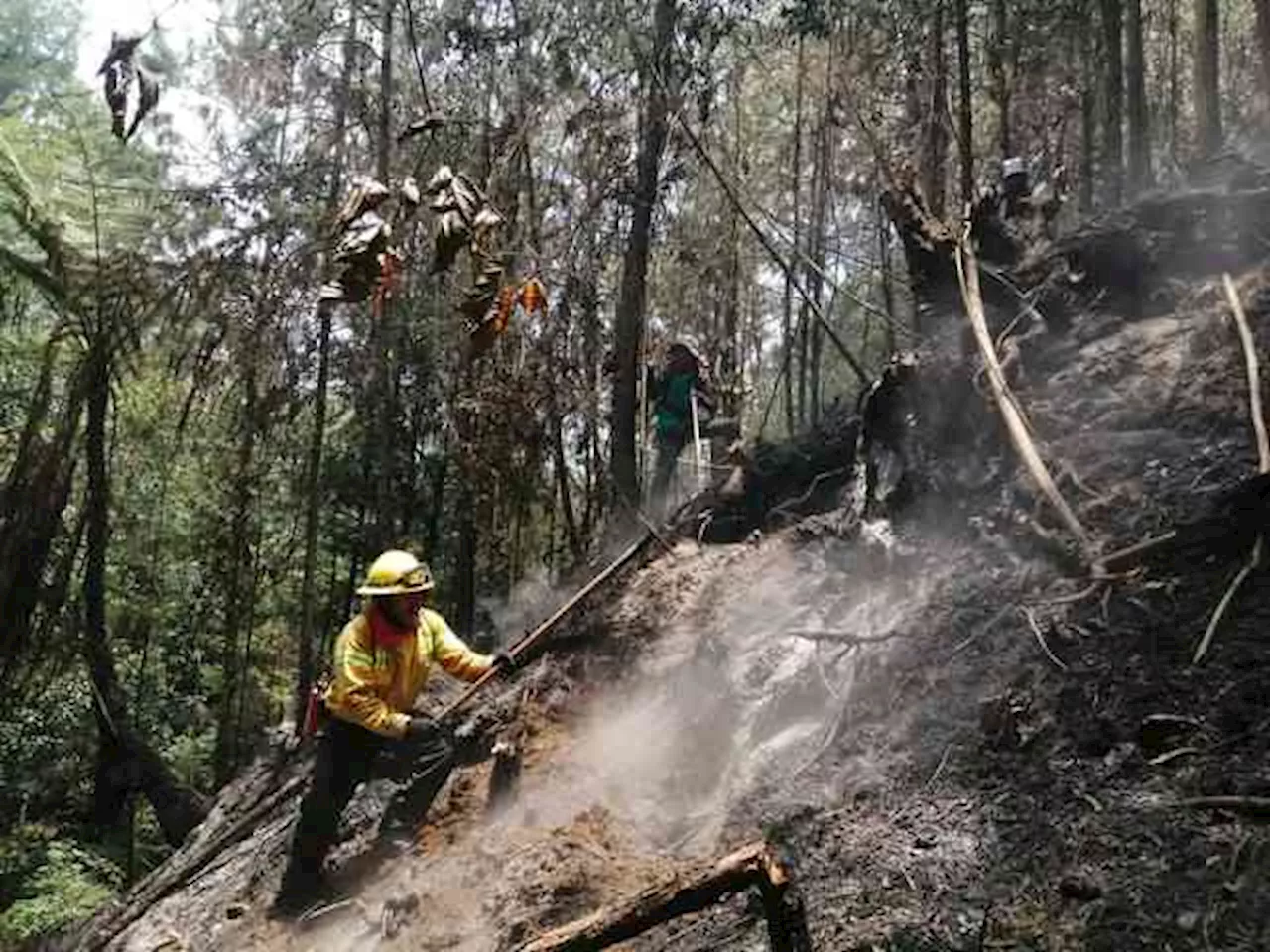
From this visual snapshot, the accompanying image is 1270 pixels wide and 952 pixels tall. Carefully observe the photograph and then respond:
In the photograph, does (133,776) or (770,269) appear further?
(770,269)

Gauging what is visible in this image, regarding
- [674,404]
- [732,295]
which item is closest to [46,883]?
[674,404]

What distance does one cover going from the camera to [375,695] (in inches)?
260

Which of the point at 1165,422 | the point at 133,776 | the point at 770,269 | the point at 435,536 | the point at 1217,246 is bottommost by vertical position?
the point at 133,776

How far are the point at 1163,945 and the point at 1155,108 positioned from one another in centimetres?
2399

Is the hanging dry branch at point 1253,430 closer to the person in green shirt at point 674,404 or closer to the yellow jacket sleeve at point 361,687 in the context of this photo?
the yellow jacket sleeve at point 361,687

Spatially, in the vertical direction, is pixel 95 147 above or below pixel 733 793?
above

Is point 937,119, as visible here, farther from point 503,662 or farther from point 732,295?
point 503,662

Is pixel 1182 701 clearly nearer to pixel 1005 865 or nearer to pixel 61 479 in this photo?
pixel 1005 865

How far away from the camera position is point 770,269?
84.1 feet

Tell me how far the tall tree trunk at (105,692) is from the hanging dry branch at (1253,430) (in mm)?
9505

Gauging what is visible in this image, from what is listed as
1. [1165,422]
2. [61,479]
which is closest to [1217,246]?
[1165,422]

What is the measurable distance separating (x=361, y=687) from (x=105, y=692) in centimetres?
698

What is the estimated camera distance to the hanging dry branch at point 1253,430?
458 cm

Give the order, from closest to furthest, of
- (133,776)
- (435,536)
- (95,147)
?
(133,776), (95,147), (435,536)
